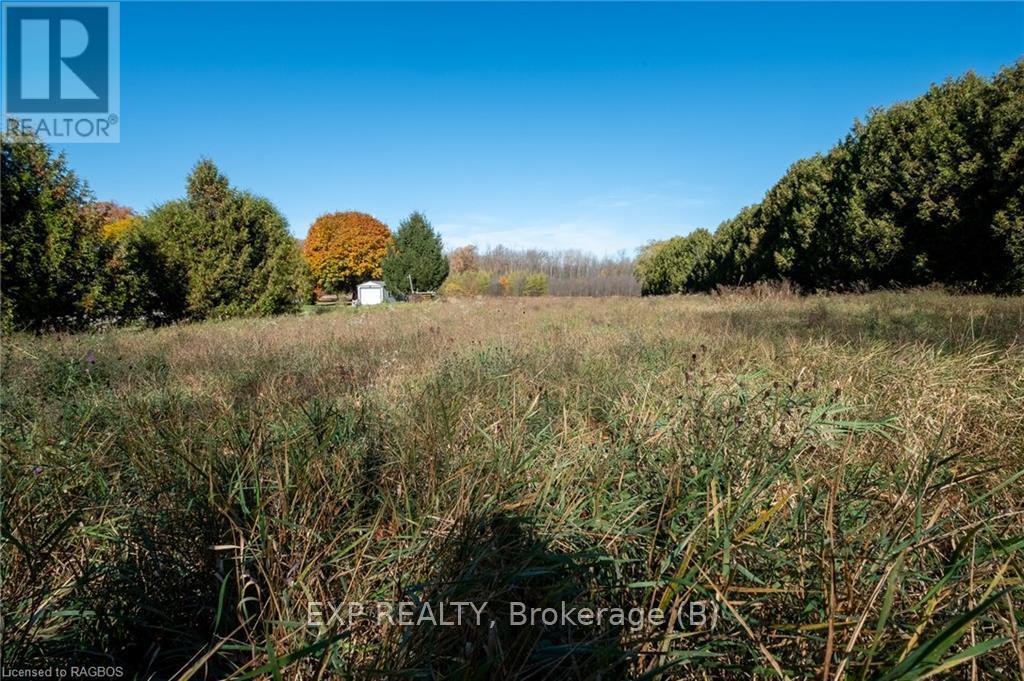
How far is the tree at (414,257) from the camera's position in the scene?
3388cm

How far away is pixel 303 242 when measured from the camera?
49531mm

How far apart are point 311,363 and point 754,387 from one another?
157 inches

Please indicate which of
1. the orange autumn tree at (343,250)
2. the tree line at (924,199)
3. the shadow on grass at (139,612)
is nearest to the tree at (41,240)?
the shadow on grass at (139,612)

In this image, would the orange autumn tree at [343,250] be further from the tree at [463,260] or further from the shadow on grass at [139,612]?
the shadow on grass at [139,612]

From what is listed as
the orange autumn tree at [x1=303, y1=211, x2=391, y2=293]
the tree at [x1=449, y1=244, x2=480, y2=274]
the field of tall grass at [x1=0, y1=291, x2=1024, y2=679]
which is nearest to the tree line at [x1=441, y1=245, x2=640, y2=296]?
the tree at [x1=449, y1=244, x2=480, y2=274]

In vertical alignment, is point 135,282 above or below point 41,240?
below

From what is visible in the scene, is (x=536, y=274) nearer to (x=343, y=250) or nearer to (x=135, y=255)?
(x=343, y=250)

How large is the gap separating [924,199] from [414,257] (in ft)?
98.8

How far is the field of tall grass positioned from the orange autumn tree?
151 ft

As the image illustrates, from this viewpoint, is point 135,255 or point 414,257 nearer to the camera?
point 135,255

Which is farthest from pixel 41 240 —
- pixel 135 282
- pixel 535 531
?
pixel 535 531

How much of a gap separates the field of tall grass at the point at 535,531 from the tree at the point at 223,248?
12.9 metres

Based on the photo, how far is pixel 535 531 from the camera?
1.28 m

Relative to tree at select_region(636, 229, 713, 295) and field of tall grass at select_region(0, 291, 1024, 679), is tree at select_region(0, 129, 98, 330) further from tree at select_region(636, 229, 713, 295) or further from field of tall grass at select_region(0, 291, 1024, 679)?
tree at select_region(636, 229, 713, 295)
